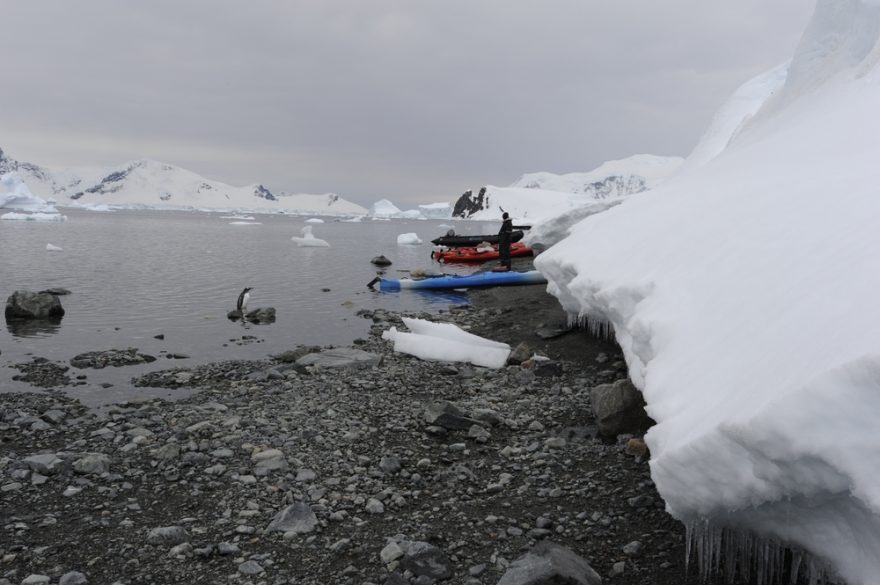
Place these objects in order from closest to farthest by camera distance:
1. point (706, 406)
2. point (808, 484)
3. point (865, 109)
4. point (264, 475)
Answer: point (808, 484) < point (706, 406) < point (264, 475) < point (865, 109)

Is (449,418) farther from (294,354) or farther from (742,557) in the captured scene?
(294,354)

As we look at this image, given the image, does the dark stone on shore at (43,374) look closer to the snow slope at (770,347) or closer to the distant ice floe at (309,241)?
the snow slope at (770,347)

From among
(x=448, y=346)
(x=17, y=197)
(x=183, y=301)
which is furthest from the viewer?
(x=17, y=197)

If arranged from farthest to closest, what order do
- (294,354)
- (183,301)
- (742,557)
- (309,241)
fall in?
1. (309,241)
2. (183,301)
3. (294,354)
4. (742,557)

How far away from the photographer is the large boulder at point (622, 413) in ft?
23.9

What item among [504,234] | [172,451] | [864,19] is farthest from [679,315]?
[504,234]

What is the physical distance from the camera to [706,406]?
12.2 feet

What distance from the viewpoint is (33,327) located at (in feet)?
51.4

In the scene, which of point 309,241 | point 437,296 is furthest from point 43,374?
point 309,241

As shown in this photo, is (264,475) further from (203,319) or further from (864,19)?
(864,19)

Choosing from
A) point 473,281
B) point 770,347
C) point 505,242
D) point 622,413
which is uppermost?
point 505,242

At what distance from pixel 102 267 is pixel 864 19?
32023 millimetres

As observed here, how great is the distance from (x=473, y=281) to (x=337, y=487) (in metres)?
16.9

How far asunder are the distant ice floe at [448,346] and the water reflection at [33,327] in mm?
9177
